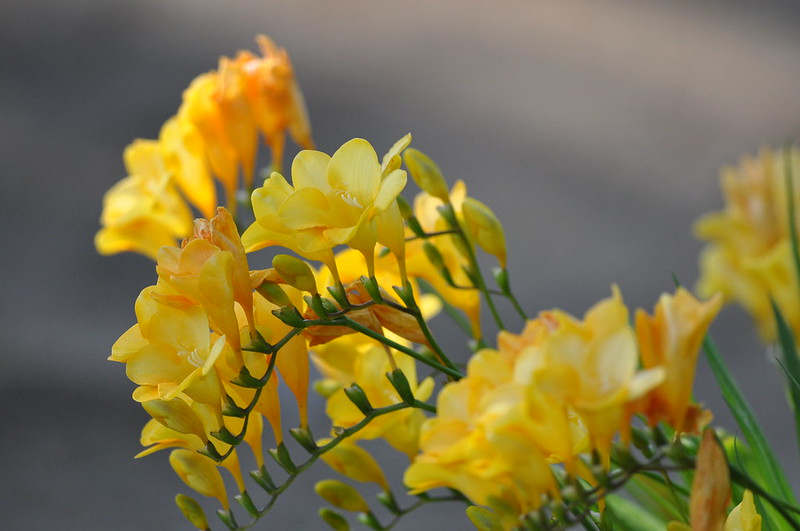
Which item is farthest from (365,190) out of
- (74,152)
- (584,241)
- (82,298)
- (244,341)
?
(74,152)

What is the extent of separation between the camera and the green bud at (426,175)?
435mm

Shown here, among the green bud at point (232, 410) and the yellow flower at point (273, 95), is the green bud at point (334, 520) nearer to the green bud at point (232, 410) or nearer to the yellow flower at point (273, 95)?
the green bud at point (232, 410)

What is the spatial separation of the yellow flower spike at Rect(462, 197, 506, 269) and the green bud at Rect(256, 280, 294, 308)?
110mm

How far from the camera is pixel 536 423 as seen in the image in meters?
0.26

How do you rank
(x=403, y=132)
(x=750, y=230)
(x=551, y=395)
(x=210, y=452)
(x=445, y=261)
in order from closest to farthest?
1. (x=551, y=395)
2. (x=210, y=452)
3. (x=445, y=261)
4. (x=750, y=230)
5. (x=403, y=132)

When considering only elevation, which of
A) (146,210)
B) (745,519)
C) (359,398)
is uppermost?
(146,210)

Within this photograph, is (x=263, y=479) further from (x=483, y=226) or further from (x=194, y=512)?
(x=483, y=226)

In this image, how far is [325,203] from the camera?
0.34 m

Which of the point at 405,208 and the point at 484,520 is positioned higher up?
the point at 405,208

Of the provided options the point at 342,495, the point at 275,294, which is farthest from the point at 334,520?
the point at 275,294

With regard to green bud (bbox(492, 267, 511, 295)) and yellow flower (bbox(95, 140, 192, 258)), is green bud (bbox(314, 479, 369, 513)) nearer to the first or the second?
green bud (bbox(492, 267, 511, 295))

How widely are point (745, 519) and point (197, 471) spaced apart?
21 cm

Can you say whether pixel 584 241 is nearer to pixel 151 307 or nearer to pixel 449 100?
pixel 449 100

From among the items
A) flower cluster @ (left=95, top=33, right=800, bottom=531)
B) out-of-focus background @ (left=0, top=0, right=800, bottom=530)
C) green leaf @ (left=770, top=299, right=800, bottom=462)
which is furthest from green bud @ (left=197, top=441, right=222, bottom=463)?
out-of-focus background @ (left=0, top=0, right=800, bottom=530)
